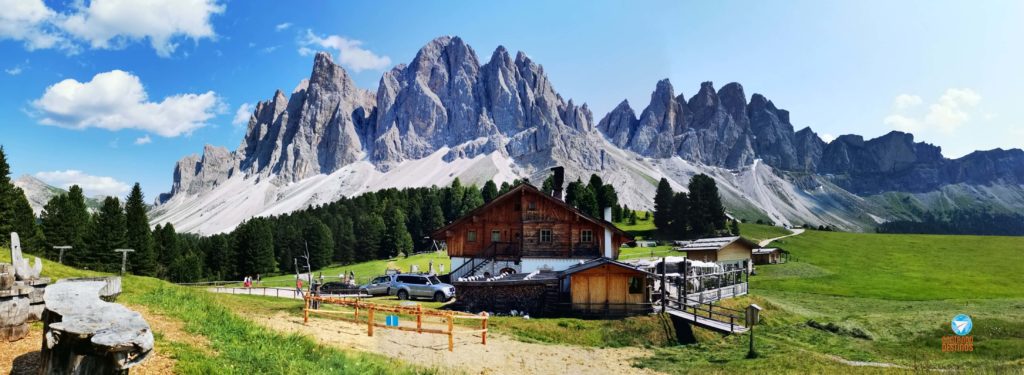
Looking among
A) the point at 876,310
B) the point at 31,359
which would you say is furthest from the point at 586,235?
the point at 31,359

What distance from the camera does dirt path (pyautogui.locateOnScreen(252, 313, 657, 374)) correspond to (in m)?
19.6

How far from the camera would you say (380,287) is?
42562 millimetres

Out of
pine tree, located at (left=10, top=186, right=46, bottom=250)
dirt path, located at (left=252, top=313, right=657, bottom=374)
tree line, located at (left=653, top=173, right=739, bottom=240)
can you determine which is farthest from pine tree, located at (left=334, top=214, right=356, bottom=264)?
dirt path, located at (left=252, top=313, right=657, bottom=374)

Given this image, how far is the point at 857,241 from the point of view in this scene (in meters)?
93.8

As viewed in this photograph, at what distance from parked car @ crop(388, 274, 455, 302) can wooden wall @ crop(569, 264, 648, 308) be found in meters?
10.2

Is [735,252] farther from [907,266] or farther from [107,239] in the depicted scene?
[107,239]

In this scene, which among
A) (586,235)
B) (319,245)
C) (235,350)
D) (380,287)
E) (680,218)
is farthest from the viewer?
(680,218)

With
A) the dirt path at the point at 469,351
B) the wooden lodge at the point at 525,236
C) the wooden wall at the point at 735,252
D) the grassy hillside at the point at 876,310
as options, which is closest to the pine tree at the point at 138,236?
the wooden lodge at the point at 525,236

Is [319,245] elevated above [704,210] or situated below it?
below

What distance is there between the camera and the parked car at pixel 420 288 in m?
40.8

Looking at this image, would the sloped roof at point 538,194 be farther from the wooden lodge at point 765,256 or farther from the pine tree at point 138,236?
the pine tree at point 138,236

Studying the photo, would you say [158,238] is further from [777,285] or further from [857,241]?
[857,241]

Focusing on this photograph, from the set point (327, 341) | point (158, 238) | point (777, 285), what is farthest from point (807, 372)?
point (158, 238)

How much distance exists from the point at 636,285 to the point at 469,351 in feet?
52.2
